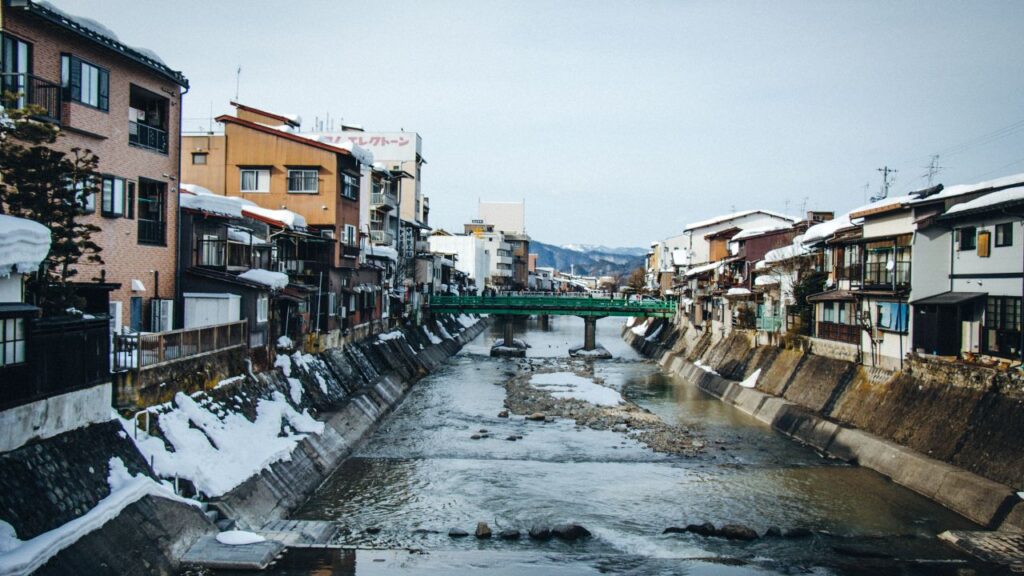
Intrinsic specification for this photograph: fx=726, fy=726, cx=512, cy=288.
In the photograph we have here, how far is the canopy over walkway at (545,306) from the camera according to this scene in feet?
180

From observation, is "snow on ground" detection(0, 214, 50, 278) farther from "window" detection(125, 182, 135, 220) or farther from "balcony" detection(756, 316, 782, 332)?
"balcony" detection(756, 316, 782, 332)

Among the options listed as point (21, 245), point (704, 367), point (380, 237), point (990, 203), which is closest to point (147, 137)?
point (21, 245)

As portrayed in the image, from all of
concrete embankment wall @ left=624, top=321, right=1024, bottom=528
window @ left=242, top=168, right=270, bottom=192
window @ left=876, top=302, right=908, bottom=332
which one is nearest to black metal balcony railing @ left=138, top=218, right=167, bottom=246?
window @ left=242, top=168, right=270, bottom=192

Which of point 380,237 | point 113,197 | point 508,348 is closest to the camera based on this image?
point 113,197

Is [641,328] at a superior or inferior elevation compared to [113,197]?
inferior

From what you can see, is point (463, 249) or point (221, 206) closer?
point (221, 206)

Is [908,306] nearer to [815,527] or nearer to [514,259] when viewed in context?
[815,527]

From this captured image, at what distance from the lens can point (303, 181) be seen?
105 ft

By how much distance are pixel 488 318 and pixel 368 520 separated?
7740 centimetres

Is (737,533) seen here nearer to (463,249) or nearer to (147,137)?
(147,137)

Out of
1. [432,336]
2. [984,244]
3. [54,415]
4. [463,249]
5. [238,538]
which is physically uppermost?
[463,249]

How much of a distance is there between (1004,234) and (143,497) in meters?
21.6

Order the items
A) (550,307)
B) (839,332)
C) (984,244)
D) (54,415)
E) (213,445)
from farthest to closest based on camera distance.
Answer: (550,307)
(839,332)
(984,244)
(213,445)
(54,415)

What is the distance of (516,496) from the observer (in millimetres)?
18781
